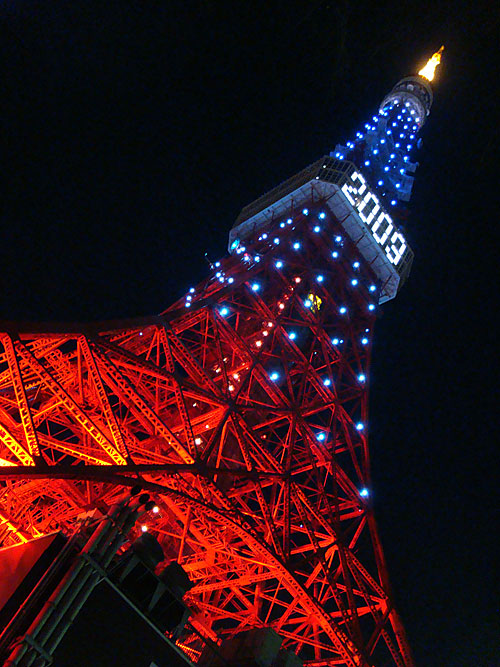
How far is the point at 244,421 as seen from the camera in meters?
13.7

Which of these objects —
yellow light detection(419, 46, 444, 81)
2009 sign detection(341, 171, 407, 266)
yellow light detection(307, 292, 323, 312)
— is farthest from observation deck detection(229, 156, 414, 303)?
yellow light detection(419, 46, 444, 81)

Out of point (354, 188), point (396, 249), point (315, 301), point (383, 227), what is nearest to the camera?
point (315, 301)

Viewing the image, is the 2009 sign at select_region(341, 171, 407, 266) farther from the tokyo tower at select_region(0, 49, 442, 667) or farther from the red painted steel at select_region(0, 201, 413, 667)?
the red painted steel at select_region(0, 201, 413, 667)

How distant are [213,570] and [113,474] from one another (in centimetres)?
686

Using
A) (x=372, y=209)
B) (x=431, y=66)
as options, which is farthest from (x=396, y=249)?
(x=431, y=66)

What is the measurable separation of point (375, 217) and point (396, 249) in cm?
182

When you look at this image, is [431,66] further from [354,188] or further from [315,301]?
[315,301]

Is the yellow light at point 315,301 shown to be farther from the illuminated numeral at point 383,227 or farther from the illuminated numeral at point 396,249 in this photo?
the illuminated numeral at point 396,249

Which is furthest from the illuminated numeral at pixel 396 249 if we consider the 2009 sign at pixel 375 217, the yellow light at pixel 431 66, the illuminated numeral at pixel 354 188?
the yellow light at pixel 431 66

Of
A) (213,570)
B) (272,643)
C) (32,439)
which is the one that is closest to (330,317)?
(213,570)

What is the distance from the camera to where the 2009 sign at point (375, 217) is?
23.6 meters

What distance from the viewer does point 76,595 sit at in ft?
26.3

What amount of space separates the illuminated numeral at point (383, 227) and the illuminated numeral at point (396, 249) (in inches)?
16.2

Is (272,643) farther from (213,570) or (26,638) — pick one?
(26,638)
